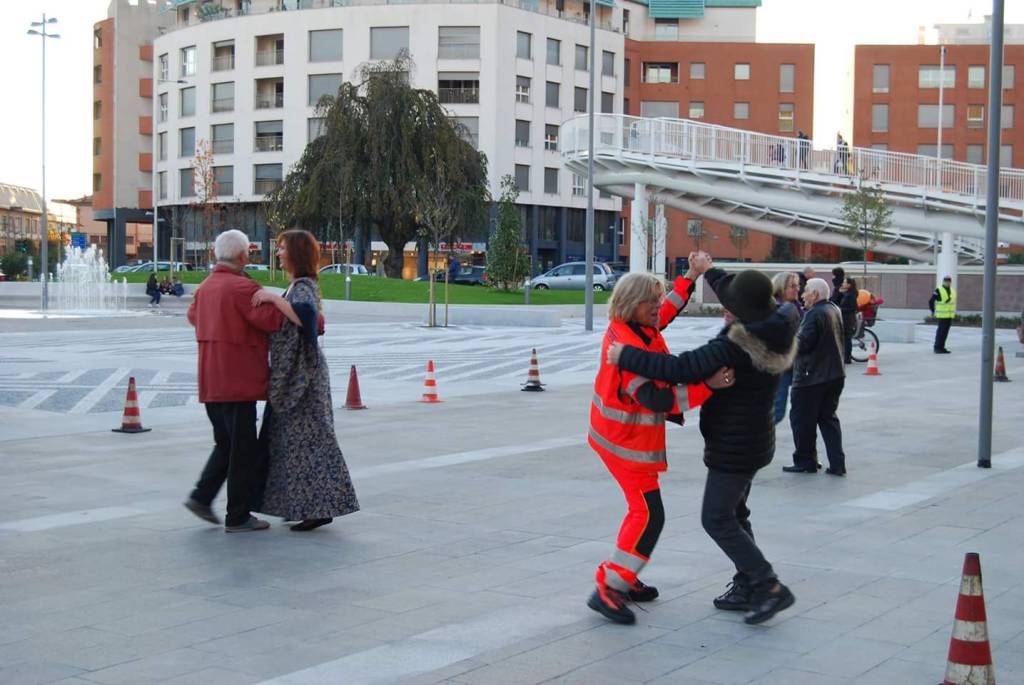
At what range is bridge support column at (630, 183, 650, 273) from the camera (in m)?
44.7

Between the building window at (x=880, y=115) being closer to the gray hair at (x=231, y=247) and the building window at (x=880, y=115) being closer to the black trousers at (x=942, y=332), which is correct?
the black trousers at (x=942, y=332)

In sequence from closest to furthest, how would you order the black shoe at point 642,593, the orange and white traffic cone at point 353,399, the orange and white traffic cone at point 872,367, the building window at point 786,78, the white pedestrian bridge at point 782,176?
the black shoe at point 642,593 → the orange and white traffic cone at point 353,399 → the orange and white traffic cone at point 872,367 → the white pedestrian bridge at point 782,176 → the building window at point 786,78

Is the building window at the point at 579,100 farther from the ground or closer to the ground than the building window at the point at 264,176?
farther from the ground

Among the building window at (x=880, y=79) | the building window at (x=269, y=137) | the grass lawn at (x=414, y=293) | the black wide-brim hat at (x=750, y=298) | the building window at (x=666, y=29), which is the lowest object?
the grass lawn at (x=414, y=293)

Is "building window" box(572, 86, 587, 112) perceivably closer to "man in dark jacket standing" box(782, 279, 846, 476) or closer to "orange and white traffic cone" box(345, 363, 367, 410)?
"orange and white traffic cone" box(345, 363, 367, 410)

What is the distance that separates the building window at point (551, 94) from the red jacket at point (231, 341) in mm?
65707

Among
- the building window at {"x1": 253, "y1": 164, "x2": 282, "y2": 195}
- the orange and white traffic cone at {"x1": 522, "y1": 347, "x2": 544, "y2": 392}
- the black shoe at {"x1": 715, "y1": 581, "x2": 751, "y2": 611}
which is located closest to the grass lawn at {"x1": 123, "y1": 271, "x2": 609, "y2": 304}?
the building window at {"x1": 253, "y1": 164, "x2": 282, "y2": 195}

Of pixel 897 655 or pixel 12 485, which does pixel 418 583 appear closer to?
pixel 897 655

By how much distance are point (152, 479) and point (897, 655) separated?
644 cm

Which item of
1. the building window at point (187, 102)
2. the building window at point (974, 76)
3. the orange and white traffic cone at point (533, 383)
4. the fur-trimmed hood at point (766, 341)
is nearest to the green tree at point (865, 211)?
the orange and white traffic cone at point (533, 383)

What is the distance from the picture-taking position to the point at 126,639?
5426mm

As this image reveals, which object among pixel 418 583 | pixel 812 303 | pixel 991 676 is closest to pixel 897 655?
pixel 991 676

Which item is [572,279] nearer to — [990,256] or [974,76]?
[974,76]

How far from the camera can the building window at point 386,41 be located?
227ft
